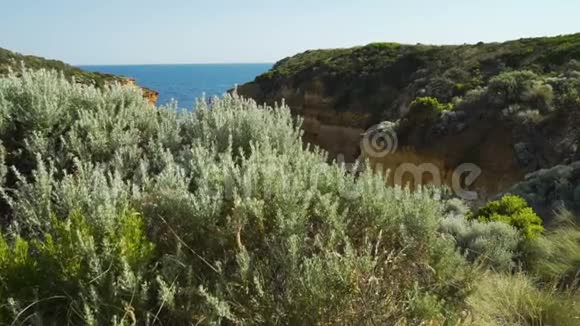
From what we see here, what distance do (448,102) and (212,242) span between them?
2157 cm

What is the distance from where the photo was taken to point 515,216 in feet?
22.9

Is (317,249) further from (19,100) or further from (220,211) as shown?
(19,100)

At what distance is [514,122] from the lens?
49.6 feet

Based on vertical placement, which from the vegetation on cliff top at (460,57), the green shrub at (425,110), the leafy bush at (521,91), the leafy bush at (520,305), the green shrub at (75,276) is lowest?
the leafy bush at (520,305)

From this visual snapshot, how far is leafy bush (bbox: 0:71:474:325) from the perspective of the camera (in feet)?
7.06

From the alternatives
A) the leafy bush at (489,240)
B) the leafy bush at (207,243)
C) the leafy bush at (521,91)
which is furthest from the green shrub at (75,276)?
the leafy bush at (521,91)

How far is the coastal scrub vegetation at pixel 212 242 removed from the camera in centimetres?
216

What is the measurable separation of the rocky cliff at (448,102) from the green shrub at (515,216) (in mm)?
2004

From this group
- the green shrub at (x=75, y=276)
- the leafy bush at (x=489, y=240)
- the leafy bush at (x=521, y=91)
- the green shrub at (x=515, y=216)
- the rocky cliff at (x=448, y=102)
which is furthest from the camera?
the leafy bush at (x=521, y=91)

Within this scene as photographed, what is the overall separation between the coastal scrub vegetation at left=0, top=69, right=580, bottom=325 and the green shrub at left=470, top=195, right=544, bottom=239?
2.75 meters

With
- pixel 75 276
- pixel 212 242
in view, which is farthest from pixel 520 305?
pixel 75 276

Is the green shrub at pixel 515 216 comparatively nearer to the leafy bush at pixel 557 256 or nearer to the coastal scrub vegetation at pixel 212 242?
the leafy bush at pixel 557 256

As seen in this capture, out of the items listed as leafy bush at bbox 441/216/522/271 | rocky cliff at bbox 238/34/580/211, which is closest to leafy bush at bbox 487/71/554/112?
rocky cliff at bbox 238/34/580/211

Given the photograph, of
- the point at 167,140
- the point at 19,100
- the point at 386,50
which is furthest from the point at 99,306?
the point at 386,50
